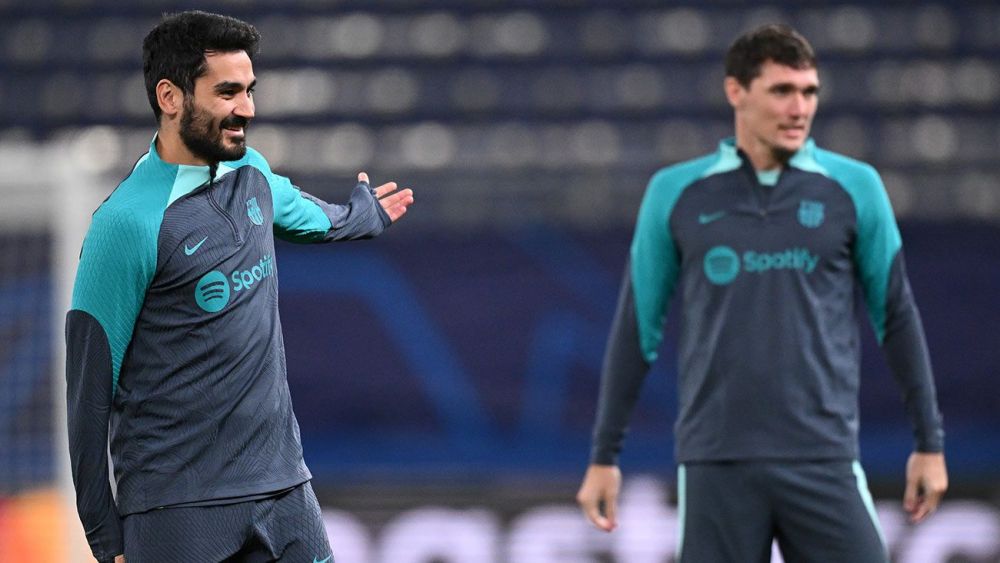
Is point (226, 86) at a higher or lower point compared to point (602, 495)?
higher

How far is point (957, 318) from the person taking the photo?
238 inches

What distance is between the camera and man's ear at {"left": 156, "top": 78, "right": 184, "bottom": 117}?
2.79 meters

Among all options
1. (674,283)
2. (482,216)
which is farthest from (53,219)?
(674,283)

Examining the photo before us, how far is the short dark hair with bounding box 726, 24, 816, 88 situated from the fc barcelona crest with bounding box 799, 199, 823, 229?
34 cm

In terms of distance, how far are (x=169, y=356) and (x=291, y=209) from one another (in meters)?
0.46

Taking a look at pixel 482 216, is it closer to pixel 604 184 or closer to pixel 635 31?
pixel 604 184

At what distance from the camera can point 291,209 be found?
3.06 metres

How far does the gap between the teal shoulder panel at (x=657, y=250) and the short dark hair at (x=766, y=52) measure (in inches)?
8.8

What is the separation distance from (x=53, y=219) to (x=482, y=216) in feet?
5.76

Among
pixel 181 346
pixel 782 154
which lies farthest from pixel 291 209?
pixel 782 154

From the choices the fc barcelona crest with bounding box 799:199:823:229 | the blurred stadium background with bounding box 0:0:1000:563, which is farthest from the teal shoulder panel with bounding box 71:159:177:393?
the blurred stadium background with bounding box 0:0:1000:563

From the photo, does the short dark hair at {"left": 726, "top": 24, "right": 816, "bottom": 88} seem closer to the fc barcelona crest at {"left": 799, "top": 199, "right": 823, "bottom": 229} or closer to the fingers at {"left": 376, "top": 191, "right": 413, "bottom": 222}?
the fc barcelona crest at {"left": 799, "top": 199, "right": 823, "bottom": 229}

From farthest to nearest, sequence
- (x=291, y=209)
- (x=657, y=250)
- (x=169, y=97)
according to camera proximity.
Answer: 1. (x=657, y=250)
2. (x=291, y=209)
3. (x=169, y=97)

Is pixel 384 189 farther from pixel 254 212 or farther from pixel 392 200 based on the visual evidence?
→ pixel 254 212
